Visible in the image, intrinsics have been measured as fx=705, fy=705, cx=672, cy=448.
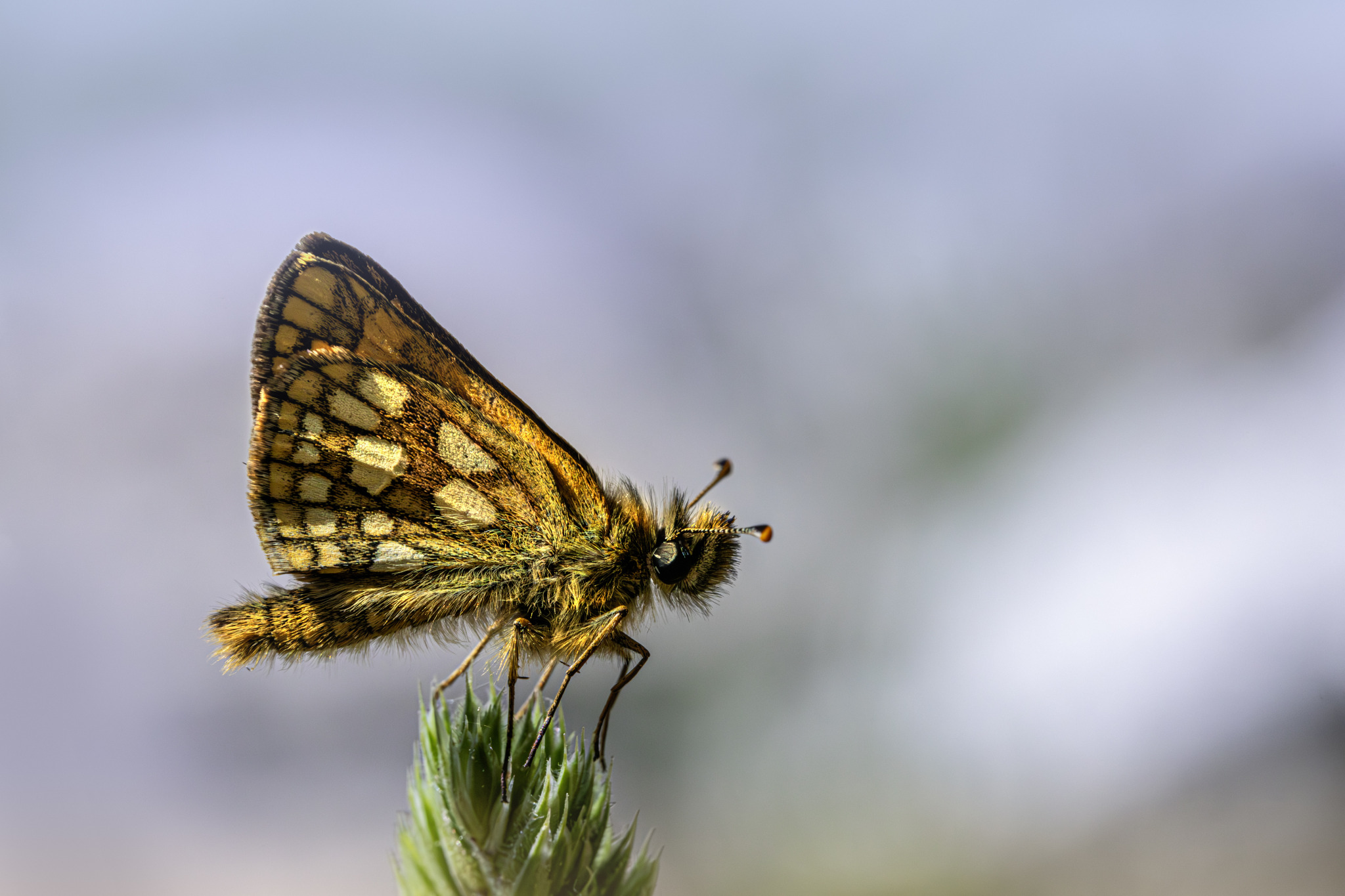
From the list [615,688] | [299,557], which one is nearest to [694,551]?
[615,688]

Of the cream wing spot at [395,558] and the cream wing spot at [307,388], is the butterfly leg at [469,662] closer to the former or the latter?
the cream wing spot at [395,558]

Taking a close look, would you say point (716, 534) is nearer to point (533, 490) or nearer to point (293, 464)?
point (533, 490)

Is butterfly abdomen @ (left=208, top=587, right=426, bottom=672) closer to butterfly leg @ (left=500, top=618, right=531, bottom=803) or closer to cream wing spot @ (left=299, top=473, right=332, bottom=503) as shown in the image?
cream wing spot @ (left=299, top=473, right=332, bottom=503)

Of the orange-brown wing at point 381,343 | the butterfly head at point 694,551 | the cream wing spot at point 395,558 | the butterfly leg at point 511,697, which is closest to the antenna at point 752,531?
the butterfly head at point 694,551

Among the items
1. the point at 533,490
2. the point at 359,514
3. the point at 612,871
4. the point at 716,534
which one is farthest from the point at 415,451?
the point at 612,871

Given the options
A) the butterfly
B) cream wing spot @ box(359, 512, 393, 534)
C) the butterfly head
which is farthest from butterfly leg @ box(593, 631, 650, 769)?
cream wing spot @ box(359, 512, 393, 534)

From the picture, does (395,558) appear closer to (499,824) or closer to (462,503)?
(462,503)

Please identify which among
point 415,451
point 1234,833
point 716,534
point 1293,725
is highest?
point 1293,725
